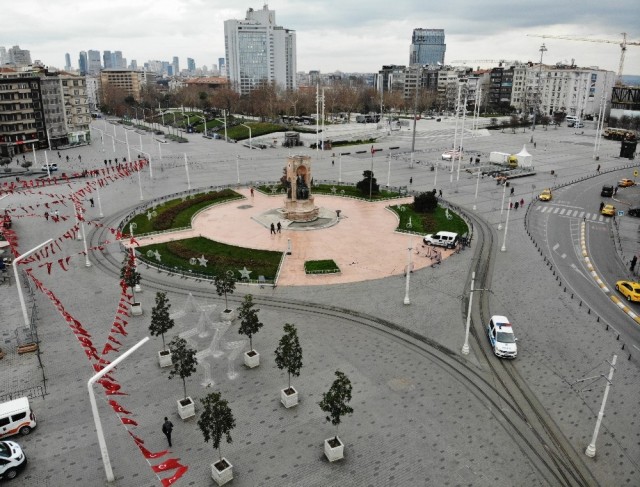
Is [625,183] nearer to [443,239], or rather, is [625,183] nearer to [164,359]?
[443,239]

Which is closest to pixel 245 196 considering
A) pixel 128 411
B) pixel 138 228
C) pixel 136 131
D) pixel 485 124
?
pixel 138 228

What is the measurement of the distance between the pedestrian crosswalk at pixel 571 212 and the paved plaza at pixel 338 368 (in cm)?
944

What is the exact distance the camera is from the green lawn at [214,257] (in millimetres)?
34375

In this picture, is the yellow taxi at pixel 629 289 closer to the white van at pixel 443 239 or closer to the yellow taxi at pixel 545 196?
the white van at pixel 443 239

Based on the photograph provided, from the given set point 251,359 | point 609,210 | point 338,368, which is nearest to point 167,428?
point 251,359

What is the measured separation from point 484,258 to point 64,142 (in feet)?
283

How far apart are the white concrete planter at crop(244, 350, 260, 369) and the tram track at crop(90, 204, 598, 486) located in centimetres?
616

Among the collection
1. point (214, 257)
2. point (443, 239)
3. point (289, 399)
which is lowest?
point (289, 399)

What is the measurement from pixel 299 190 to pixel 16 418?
102 feet

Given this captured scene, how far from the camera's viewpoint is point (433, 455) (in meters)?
17.8

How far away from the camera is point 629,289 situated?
31000 mm

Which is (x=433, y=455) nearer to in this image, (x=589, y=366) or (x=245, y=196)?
(x=589, y=366)

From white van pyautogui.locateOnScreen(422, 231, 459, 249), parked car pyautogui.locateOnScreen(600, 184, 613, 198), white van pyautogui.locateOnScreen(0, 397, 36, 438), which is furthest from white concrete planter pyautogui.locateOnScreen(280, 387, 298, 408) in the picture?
parked car pyautogui.locateOnScreen(600, 184, 613, 198)

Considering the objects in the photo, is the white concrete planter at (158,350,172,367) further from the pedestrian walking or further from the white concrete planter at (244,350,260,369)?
the pedestrian walking
